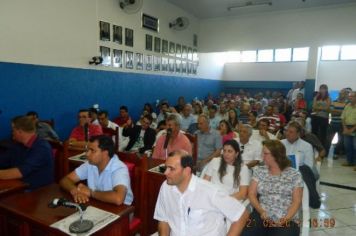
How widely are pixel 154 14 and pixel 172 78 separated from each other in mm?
1868

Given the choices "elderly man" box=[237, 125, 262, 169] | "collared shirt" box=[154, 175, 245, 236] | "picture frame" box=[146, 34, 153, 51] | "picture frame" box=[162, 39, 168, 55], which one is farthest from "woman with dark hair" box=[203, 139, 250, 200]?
"picture frame" box=[162, 39, 168, 55]

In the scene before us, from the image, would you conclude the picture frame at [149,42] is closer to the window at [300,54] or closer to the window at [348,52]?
the window at [300,54]

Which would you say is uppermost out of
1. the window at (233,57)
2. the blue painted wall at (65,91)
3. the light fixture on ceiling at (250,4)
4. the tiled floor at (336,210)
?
the light fixture on ceiling at (250,4)

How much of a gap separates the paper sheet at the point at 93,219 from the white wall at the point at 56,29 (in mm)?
3318

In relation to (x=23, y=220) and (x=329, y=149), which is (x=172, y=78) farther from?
(x=23, y=220)

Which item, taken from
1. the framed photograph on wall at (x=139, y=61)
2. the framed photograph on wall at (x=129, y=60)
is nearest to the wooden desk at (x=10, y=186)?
the framed photograph on wall at (x=129, y=60)

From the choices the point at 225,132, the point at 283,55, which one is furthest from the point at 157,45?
the point at 283,55

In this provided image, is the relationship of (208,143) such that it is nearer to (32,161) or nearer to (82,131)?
(82,131)

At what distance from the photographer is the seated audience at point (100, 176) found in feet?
5.93

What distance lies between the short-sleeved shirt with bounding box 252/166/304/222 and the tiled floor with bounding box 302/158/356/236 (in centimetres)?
24

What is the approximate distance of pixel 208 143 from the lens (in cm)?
380

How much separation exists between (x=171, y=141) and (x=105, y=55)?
3059 millimetres

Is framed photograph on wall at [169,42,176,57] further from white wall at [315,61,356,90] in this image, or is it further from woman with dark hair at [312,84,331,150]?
white wall at [315,61,356,90]

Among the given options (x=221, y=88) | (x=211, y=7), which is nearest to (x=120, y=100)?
(x=211, y=7)
